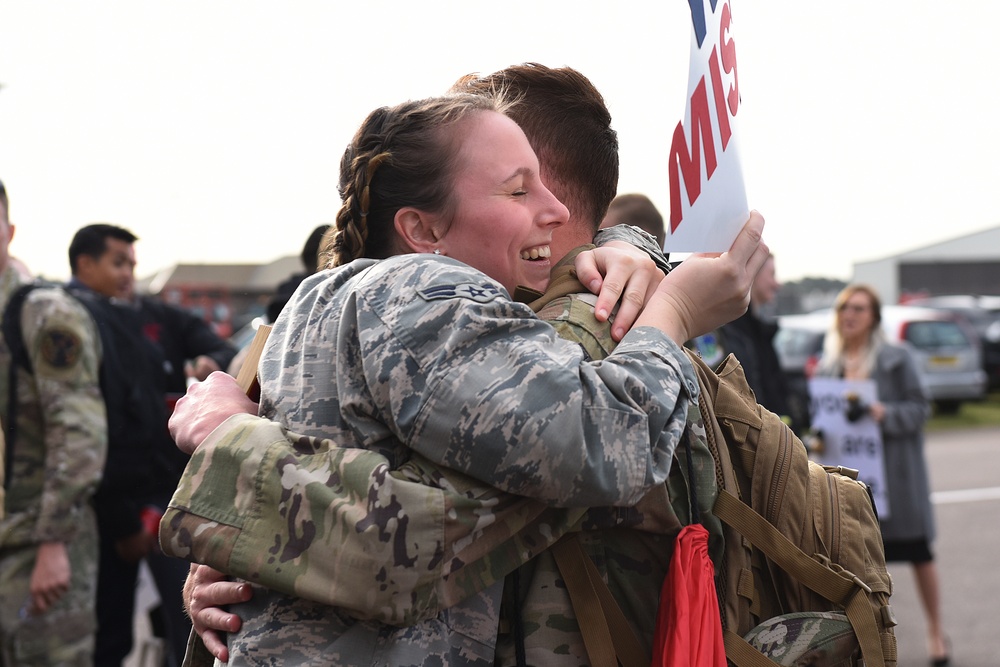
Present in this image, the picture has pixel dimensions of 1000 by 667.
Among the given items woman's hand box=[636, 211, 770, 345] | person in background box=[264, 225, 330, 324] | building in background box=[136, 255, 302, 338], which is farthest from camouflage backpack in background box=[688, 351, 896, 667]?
building in background box=[136, 255, 302, 338]

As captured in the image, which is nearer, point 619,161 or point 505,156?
point 505,156

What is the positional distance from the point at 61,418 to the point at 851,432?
4.64m

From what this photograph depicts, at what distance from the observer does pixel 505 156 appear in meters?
1.84

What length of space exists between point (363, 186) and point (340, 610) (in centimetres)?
77

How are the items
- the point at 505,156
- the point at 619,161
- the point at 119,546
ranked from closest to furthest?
the point at 505,156
the point at 619,161
the point at 119,546

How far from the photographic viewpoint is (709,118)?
1971 mm

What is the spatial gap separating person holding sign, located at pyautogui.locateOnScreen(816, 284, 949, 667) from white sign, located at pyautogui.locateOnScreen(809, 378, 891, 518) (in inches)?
2.3

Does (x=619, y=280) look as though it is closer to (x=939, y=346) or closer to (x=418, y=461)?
(x=418, y=461)

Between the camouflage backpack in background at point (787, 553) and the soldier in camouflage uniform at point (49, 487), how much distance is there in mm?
3080

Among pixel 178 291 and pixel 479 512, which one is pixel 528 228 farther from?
pixel 178 291

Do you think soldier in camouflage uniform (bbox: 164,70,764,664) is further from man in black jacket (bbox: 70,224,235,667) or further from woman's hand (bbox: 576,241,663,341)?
man in black jacket (bbox: 70,224,235,667)

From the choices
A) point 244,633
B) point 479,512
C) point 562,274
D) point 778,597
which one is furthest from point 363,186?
point 778,597

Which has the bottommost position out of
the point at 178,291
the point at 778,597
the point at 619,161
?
the point at 178,291

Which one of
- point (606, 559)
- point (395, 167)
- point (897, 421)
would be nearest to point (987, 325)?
point (897, 421)
